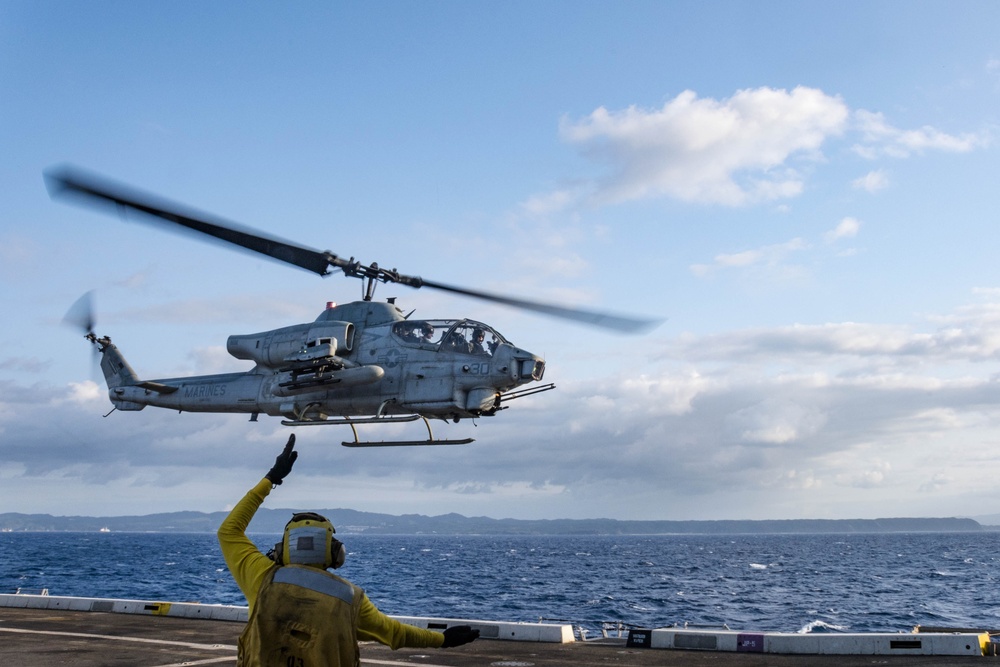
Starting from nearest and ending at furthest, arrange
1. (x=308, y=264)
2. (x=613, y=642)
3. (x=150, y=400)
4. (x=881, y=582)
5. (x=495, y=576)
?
(x=613, y=642) < (x=308, y=264) < (x=150, y=400) < (x=881, y=582) < (x=495, y=576)

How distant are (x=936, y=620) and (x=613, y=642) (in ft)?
128

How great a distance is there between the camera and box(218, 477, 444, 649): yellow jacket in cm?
517

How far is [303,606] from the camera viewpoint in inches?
188

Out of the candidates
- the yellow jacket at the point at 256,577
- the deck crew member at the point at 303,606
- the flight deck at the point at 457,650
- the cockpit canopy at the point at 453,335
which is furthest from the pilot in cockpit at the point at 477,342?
the deck crew member at the point at 303,606

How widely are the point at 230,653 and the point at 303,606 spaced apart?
39.1ft

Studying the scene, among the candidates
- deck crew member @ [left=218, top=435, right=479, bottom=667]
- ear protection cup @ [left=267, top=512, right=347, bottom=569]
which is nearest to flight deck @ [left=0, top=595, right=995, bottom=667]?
deck crew member @ [left=218, top=435, right=479, bottom=667]

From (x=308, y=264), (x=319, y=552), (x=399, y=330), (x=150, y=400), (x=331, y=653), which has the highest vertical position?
(x=308, y=264)

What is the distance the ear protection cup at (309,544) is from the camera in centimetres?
492

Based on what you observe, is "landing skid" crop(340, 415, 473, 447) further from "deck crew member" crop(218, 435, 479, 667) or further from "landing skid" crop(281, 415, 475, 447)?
"deck crew member" crop(218, 435, 479, 667)

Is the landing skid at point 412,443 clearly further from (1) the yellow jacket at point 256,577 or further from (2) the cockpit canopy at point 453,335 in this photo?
(1) the yellow jacket at point 256,577

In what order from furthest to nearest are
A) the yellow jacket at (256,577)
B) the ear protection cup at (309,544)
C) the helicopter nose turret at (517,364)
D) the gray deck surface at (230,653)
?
1. the helicopter nose turret at (517,364)
2. the gray deck surface at (230,653)
3. the yellow jacket at (256,577)
4. the ear protection cup at (309,544)

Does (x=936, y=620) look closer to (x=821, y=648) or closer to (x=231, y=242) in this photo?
(x=821, y=648)

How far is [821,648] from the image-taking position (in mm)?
15102

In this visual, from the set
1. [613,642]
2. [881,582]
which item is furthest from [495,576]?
[613,642]
